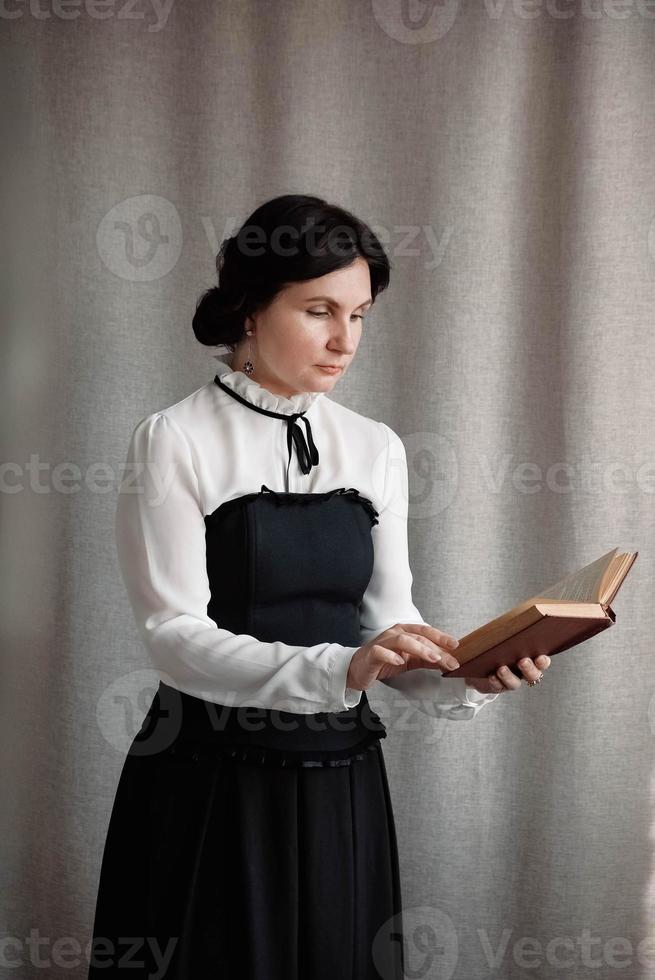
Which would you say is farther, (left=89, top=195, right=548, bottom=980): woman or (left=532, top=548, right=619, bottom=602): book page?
(left=89, top=195, right=548, bottom=980): woman

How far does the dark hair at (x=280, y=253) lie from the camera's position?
1.30 meters

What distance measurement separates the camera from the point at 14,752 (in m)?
2.13

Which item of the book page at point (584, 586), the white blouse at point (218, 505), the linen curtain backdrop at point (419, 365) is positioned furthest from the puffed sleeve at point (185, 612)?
the linen curtain backdrop at point (419, 365)

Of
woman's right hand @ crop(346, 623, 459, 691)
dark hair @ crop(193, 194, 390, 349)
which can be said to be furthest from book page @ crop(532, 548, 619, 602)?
dark hair @ crop(193, 194, 390, 349)

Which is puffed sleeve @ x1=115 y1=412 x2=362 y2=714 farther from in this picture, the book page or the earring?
the book page

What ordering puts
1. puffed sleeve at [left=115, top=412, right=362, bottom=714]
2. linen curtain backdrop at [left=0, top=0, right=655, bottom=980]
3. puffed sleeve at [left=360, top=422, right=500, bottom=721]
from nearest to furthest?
puffed sleeve at [left=115, top=412, right=362, bottom=714] < puffed sleeve at [left=360, top=422, right=500, bottom=721] < linen curtain backdrop at [left=0, top=0, right=655, bottom=980]

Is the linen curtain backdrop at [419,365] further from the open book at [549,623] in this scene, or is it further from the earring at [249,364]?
the open book at [549,623]

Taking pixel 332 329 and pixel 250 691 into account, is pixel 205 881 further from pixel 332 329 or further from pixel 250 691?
pixel 332 329

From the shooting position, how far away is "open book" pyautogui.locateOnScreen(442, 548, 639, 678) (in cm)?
108

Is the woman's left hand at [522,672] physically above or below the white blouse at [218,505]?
below

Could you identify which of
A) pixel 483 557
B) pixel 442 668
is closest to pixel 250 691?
pixel 442 668

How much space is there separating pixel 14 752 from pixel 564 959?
123 centimetres

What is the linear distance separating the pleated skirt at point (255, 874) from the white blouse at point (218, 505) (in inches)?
5.7

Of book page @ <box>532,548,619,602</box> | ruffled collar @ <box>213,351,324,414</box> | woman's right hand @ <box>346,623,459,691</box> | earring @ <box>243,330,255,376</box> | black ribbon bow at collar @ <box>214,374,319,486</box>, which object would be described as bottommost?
woman's right hand @ <box>346,623,459,691</box>
